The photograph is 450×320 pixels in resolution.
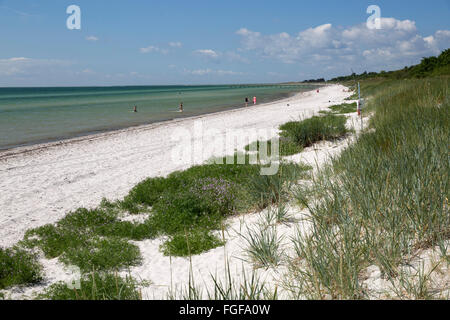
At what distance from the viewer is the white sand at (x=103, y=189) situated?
4.43 meters

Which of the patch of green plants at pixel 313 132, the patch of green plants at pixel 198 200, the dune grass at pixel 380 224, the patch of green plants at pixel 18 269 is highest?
the patch of green plants at pixel 313 132

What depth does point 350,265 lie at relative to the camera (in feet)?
9.39

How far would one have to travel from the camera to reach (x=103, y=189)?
8836 mm

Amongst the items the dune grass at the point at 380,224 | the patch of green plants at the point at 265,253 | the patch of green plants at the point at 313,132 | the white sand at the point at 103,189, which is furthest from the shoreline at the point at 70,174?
A: the dune grass at the point at 380,224

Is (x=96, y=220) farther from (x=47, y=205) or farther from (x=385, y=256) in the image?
(x=385, y=256)

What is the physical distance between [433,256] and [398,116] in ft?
15.3

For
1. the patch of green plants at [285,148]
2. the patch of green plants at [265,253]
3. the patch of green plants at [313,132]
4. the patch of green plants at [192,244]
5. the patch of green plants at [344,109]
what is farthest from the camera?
the patch of green plants at [344,109]

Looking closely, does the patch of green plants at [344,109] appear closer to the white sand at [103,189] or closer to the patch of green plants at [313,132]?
the patch of green plants at [313,132]

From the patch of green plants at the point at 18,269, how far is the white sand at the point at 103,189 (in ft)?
0.58

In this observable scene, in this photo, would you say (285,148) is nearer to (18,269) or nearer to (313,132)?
(313,132)

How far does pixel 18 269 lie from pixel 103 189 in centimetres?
426

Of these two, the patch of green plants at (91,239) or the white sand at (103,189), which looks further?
the patch of green plants at (91,239)
